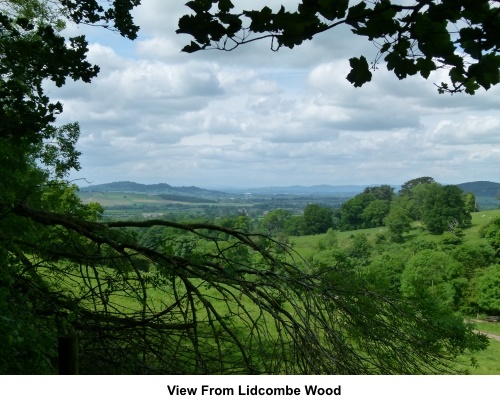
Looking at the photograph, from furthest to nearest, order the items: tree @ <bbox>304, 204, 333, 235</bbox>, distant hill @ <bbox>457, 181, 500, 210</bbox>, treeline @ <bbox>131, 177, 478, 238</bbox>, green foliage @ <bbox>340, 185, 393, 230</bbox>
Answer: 1. distant hill @ <bbox>457, 181, 500, 210</bbox>
2. green foliage @ <bbox>340, 185, 393, 230</bbox>
3. treeline @ <bbox>131, 177, 478, 238</bbox>
4. tree @ <bbox>304, 204, 333, 235</bbox>

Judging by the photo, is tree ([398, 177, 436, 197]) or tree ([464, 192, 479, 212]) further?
tree ([398, 177, 436, 197])

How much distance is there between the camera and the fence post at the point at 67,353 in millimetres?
2846

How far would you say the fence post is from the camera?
285 centimetres

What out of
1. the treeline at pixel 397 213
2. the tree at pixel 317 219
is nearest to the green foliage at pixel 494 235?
the treeline at pixel 397 213

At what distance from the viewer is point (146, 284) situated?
551 centimetres

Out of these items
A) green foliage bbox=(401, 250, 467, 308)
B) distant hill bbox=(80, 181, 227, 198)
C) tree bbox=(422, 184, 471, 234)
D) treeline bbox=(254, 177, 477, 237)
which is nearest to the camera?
green foliage bbox=(401, 250, 467, 308)

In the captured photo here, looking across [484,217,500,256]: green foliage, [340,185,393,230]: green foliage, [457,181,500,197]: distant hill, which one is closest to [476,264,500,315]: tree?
[484,217,500,256]: green foliage

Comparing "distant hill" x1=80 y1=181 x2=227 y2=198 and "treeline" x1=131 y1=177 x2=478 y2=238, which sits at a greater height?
"distant hill" x1=80 y1=181 x2=227 y2=198

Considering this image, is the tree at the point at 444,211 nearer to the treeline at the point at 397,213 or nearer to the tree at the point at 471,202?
the treeline at the point at 397,213

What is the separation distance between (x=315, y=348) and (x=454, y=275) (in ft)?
102

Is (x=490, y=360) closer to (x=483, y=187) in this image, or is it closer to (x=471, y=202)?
(x=471, y=202)

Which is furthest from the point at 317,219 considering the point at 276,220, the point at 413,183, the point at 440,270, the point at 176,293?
the point at 176,293

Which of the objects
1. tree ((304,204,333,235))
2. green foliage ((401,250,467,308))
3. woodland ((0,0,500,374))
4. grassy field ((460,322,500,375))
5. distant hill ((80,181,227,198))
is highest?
distant hill ((80,181,227,198))

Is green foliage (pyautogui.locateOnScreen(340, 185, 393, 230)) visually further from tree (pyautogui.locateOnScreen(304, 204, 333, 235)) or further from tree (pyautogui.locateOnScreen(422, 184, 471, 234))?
tree (pyautogui.locateOnScreen(422, 184, 471, 234))
